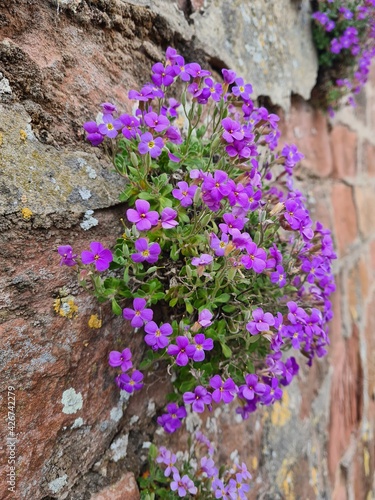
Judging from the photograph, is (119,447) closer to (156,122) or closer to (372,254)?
(156,122)

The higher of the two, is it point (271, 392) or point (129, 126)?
point (129, 126)

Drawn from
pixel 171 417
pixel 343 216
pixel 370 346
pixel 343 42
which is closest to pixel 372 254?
pixel 370 346

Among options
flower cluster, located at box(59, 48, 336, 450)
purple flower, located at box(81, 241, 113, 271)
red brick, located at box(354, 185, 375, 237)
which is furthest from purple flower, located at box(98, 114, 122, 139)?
red brick, located at box(354, 185, 375, 237)

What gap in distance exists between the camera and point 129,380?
124cm

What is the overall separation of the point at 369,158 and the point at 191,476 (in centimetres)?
325

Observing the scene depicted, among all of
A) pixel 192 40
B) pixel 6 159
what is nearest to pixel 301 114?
pixel 192 40

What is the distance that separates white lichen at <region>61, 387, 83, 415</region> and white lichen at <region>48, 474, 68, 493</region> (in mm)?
167

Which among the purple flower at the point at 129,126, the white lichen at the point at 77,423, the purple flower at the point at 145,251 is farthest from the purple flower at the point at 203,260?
the white lichen at the point at 77,423

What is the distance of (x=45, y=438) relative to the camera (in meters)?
1.13

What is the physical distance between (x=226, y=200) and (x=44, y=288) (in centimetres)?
57

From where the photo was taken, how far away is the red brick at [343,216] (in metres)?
2.88

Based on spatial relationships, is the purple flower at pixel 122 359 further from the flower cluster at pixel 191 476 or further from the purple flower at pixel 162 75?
the purple flower at pixel 162 75

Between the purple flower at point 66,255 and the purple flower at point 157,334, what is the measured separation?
26cm

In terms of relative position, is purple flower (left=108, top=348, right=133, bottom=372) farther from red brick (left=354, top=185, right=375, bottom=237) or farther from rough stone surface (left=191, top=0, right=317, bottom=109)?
red brick (left=354, top=185, right=375, bottom=237)
